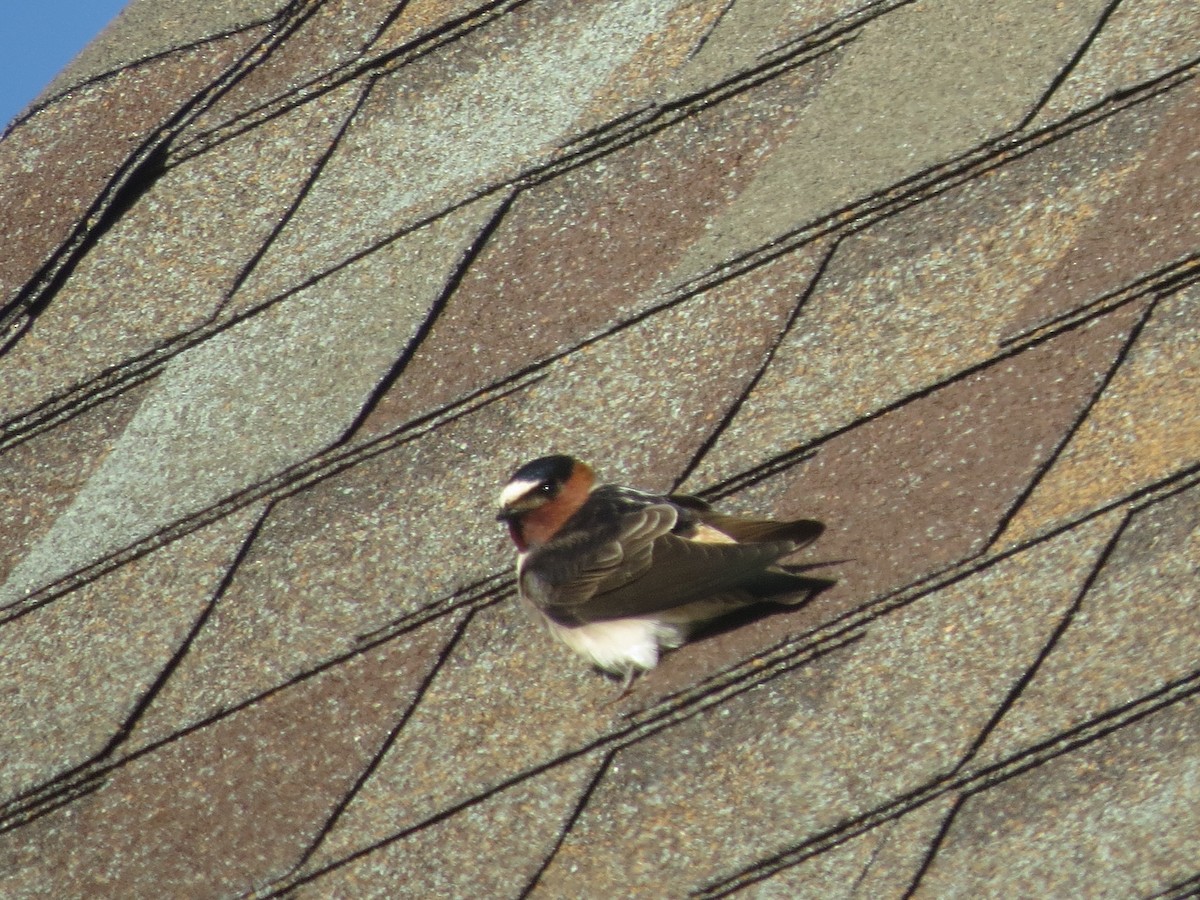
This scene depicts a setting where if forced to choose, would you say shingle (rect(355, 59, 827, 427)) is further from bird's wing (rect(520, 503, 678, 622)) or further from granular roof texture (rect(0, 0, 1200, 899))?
bird's wing (rect(520, 503, 678, 622))

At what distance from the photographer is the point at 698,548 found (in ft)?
10.3

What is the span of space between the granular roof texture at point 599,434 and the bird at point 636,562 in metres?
0.05

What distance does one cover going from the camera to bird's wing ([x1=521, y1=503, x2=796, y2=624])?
9.86 ft

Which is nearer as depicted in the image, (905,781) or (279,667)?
(905,781)

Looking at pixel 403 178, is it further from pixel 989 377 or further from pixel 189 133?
pixel 989 377

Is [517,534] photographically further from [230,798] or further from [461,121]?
[461,121]

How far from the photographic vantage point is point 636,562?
337cm

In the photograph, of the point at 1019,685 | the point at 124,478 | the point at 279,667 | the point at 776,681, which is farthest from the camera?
the point at 124,478

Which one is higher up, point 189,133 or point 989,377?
point 189,133

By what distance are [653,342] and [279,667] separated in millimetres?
844

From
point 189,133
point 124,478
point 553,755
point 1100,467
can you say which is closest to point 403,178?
point 189,133

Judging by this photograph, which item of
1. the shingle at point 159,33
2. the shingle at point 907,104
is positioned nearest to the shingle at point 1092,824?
the shingle at point 907,104

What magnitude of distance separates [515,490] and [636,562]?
341 mm

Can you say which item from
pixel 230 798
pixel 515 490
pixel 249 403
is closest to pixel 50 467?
pixel 249 403
